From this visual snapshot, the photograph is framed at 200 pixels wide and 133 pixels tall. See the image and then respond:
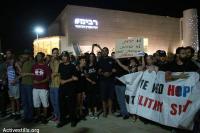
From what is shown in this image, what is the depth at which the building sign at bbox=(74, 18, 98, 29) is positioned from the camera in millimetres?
28656

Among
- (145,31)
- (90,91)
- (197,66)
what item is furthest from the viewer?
(145,31)

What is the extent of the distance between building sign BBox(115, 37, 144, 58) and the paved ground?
197 cm

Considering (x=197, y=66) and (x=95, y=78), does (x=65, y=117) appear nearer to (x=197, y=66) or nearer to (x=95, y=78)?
(x=95, y=78)

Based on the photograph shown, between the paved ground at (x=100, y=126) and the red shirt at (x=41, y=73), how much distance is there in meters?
1.11

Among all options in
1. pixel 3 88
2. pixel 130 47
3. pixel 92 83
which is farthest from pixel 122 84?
pixel 3 88

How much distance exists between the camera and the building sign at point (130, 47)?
8.50 meters

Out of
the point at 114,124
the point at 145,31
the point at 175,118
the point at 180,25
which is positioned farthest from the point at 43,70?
the point at 180,25

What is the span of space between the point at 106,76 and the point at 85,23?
20783 mm

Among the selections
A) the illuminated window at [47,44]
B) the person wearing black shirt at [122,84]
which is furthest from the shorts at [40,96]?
the illuminated window at [47,44]

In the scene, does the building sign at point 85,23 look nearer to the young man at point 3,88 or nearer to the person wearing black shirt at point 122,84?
the young man at point 3,88

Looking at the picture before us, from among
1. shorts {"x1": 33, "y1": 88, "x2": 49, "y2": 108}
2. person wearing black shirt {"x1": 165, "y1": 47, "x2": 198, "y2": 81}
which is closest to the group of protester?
shorts {"x1": 33, "y1": 88, "x2": 49, "y2": 108}

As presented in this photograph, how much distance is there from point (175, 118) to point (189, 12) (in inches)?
927

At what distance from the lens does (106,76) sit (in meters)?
9.05

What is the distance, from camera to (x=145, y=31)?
3412 cm
